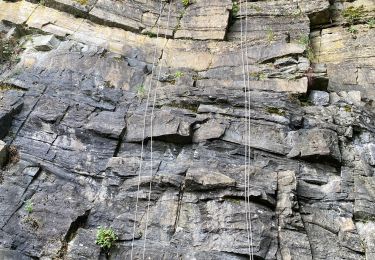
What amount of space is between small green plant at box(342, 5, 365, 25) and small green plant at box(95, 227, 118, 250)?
303 inches

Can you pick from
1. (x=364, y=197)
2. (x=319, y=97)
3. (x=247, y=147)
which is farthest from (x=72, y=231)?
(x=319, y=97)

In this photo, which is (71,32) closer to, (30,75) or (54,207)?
(30,75)

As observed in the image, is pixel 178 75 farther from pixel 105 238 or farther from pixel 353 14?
pixel 353 14

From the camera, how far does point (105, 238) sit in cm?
657

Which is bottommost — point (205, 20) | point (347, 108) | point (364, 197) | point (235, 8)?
point (364, 197)

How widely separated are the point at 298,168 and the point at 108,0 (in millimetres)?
6705

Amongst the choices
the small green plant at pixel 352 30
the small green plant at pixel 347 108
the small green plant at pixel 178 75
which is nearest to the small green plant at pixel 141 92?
the small green plant at pixel 178 75

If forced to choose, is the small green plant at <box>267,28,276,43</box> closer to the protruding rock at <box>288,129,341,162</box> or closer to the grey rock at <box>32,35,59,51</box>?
the protruding rock at <box>288,129,341,162</box>

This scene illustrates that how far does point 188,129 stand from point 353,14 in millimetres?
5712

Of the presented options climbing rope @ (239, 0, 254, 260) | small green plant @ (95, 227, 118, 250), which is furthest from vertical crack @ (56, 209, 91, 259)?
climbing rope @ (239, 0, 254, 260)

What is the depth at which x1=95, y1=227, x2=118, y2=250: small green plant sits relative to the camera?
257 inches

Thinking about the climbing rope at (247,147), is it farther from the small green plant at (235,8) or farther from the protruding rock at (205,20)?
the small green plant at (235,8)

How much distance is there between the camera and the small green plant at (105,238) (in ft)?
21.4

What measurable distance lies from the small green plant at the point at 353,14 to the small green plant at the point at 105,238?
25.3ft
